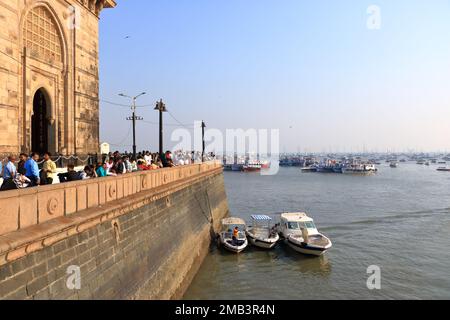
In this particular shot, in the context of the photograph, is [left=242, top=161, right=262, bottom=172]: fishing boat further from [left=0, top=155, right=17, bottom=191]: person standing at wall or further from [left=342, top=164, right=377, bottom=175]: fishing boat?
[left=0, top=155, right=17, bottom=191]: person standing at wall

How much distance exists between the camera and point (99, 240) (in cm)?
1002

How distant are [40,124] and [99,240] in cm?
1295

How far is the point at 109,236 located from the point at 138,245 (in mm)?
2150

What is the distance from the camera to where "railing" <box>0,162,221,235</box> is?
22.6ft

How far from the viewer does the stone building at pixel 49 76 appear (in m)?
16.3

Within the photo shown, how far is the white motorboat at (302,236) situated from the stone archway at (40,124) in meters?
14.7

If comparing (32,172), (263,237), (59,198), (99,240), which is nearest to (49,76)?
(32,172)

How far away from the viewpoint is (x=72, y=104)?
21484 millimetres
